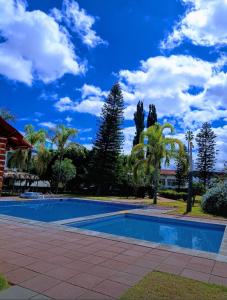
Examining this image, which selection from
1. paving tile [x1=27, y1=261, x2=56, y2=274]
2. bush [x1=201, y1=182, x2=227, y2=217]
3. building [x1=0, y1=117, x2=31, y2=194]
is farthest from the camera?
bush [x1=201, y1=182, x2=227, y2=217]

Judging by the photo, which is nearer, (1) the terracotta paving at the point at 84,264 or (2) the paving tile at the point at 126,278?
(1) the terracotta paving at the point at 84,264

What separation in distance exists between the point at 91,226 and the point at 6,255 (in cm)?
514

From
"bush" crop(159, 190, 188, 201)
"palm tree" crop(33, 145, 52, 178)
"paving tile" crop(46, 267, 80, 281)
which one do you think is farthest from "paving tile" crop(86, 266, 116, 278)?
"bush" crop(159, 190, 188, 201)

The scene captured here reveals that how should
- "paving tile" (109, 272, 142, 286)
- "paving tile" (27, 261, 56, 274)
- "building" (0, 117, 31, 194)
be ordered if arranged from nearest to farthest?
"building" (0, 117, 31, 194) < "paving tile" (109, 272, 142, 286) < "paving tile" (27, 261, 56, 274)

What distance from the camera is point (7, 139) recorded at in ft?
12.9

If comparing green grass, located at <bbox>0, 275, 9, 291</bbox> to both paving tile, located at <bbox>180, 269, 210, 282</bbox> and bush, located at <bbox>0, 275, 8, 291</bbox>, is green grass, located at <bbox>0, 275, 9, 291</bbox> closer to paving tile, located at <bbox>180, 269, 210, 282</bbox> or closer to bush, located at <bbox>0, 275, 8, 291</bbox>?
bush, located at <bbox>0, 275, 8, 291</bbox>

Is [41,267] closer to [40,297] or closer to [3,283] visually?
[3,283]

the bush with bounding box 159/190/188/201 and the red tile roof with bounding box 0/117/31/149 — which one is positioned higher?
the red tile roof with bounding box 0/117/31/149

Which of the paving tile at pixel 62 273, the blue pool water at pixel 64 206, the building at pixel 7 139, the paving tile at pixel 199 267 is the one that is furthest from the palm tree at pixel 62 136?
the building at pixel 7 139

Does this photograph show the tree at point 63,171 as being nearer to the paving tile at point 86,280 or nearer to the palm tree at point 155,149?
the palm tree at point 155,149

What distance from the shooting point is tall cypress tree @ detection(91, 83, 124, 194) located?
26.4m

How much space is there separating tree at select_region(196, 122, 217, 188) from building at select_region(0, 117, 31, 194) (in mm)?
33445

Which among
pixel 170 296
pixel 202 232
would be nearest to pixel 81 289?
pixel 170 296

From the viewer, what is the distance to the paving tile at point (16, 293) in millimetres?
3420
